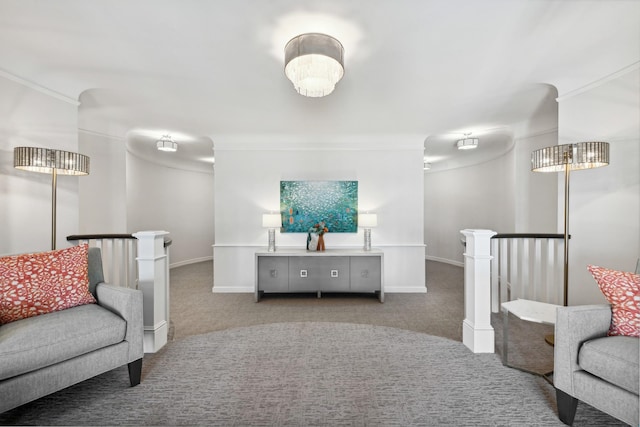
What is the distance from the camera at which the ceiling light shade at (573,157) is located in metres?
2.23

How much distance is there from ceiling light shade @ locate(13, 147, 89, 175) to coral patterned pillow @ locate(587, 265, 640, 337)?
4.08 meters

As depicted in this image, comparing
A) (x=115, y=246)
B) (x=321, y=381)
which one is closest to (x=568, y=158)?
(x=321, y=381)

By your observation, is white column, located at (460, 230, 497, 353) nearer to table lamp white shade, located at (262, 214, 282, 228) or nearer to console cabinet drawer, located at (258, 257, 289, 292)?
console cabinet drawer, located at (258, 257, 289, 292)

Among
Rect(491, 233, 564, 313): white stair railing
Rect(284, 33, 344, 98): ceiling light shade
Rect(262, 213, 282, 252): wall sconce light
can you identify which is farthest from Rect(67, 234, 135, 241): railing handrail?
Rect(491, 233, 564, 313): white stair railing

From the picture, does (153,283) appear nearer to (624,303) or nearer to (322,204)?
(322,204)

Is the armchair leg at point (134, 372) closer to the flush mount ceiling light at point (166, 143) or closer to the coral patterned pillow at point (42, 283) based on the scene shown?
the coral patterned pillow at point (42, 283)

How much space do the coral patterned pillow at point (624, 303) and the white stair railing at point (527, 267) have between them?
4.99 feet

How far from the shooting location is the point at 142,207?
5.70 metres

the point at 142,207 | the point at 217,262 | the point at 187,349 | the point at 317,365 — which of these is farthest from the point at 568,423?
the point at 142,207

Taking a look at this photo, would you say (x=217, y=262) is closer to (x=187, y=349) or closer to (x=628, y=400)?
(x=187, y=349)

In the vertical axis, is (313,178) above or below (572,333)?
above

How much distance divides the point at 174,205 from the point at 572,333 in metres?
6.93

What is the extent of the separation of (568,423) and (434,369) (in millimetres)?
730

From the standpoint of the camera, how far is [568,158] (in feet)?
7.67
